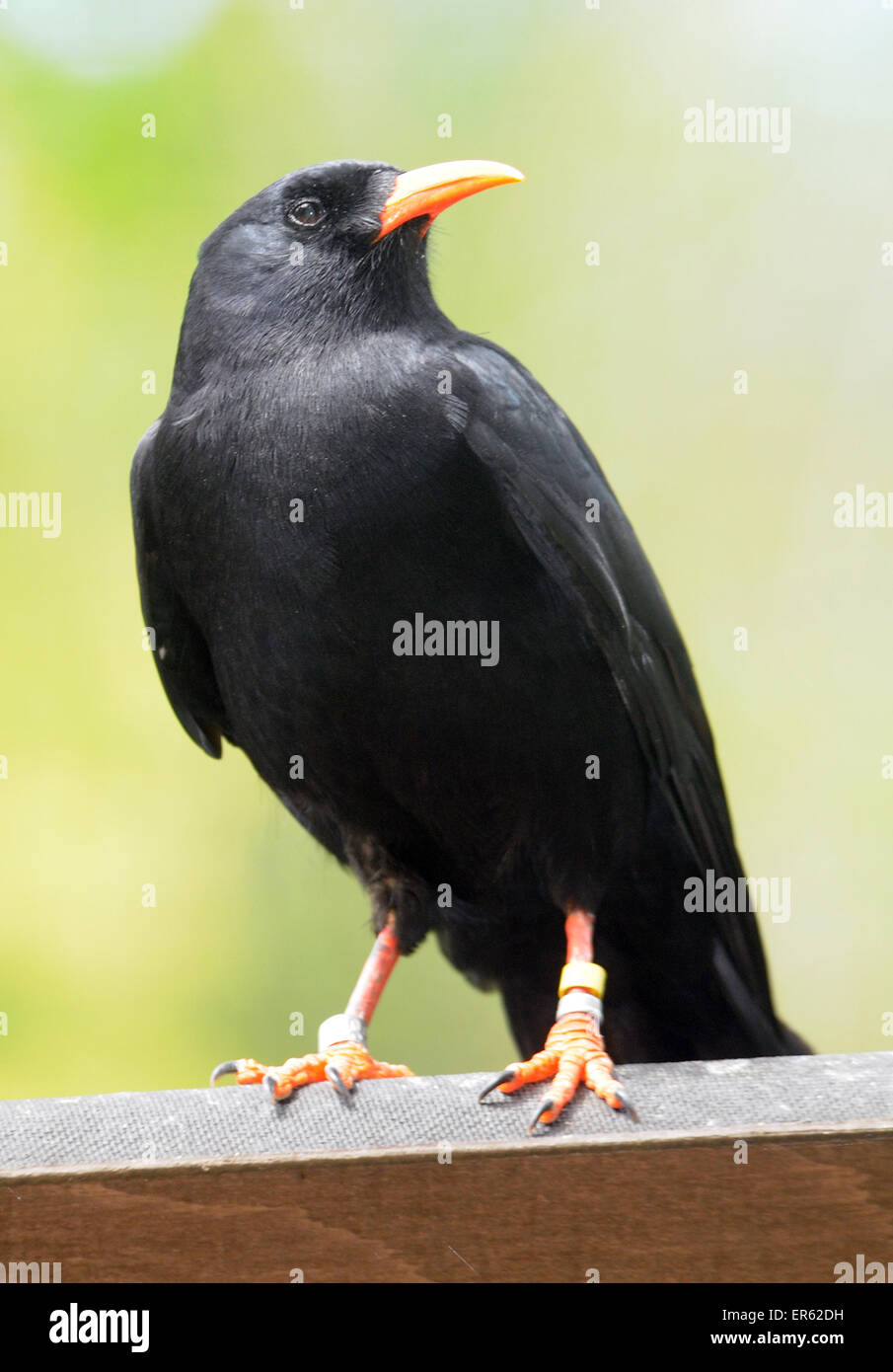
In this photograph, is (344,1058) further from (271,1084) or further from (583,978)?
(583,978)

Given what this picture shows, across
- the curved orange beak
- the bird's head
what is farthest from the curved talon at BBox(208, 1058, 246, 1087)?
the curved orange beak

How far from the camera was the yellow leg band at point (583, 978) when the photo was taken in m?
2.13

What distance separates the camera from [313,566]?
1995 millimetres

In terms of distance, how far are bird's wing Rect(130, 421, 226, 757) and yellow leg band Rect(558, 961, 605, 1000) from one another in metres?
0.84

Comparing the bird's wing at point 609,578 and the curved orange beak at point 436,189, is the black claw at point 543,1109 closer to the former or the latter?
the bird's wing at point 609,578

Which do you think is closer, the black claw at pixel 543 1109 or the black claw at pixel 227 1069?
the black claw at pixel 543 1109

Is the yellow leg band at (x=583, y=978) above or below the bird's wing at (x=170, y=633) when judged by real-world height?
below

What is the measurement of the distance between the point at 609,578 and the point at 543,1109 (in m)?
0.87

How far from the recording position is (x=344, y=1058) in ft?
6.54

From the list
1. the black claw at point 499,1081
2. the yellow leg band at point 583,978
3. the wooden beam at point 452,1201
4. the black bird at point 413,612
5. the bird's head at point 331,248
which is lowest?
the wooden beam at point 452,1201

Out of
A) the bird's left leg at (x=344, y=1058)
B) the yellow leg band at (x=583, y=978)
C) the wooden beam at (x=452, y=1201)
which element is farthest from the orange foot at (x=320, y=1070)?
the yellow leg band at (x=583, y=978)

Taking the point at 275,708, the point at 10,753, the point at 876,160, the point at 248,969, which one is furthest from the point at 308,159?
the point at 248,969

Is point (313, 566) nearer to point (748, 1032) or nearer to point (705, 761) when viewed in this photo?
point (705, 761)

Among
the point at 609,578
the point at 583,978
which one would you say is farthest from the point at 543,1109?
the point at 609,578
